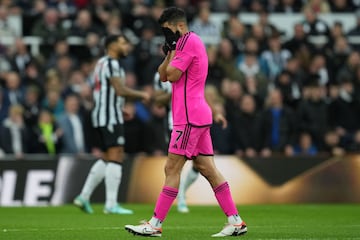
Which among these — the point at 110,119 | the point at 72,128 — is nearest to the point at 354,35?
the point at 72,128

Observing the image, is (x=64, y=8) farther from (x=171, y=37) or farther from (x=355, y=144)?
(x=171, y=37)

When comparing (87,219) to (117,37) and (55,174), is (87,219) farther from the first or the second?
(55,174)

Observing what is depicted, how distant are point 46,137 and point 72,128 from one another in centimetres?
51

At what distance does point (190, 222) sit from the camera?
1336 cm

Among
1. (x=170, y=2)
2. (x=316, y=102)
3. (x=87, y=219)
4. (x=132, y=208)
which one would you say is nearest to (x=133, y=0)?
(x=170, y=2)

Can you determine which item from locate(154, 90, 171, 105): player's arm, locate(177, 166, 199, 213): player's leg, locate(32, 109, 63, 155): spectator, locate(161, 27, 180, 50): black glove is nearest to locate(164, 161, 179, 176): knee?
locate(161, 27, 180, 50): black glove

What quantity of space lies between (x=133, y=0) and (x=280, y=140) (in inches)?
239

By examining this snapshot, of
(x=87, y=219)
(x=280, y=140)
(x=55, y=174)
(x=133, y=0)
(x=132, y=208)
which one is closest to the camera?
(x=87, y=219)

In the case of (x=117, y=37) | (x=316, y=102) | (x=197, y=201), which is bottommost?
(x=197, y=201)

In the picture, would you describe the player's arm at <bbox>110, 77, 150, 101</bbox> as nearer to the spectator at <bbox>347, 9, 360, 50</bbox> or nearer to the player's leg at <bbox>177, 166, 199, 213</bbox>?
the player's leg at <bbox>177, 166, 199, 213</bbox>

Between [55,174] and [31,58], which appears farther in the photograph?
[31,58]

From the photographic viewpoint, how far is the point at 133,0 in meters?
24.7

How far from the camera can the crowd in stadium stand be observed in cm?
1998

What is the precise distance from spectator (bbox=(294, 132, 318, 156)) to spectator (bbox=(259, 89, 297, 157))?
5.6 inches
